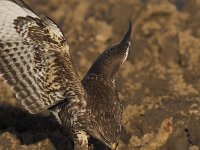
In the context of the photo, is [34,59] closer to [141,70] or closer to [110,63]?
[110,63]

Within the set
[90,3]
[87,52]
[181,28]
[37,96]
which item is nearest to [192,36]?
[181,28]

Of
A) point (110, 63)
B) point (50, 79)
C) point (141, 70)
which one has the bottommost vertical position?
point (141, 70)

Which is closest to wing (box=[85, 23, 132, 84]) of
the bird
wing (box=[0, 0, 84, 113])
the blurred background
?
the bird

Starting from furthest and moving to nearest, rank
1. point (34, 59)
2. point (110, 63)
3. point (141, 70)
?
point (141, 70), point (110, 63), point (34, 59)

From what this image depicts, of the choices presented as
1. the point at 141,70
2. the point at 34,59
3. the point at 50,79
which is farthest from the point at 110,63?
the point at 141,70

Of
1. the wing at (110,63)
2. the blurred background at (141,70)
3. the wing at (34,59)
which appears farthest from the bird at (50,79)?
the blurred background at (141,70)

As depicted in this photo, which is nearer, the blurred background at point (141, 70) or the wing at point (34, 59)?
the wing at point (34, 59)

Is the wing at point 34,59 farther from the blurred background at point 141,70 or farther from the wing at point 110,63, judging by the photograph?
the blurred background at point 141,70
